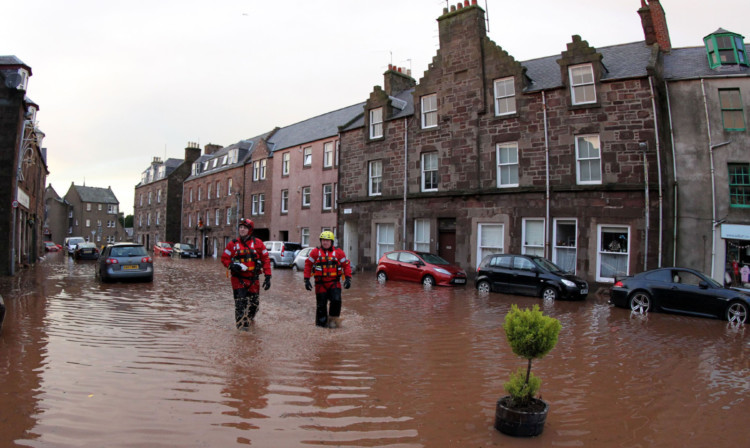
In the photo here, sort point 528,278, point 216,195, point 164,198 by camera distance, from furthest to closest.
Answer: point 164,198, point 216,195, point 528,278

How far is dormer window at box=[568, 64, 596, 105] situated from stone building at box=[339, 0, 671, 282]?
39 millimetres

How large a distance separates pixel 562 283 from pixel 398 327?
7451mm

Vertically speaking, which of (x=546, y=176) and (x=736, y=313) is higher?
(x=546, y=176)

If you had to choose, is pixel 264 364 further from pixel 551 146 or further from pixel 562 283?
pixel 551 146

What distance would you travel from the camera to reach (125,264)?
17.0m

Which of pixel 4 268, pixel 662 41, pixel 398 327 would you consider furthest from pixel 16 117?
pixel 662 41

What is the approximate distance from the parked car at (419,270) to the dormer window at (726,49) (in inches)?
479

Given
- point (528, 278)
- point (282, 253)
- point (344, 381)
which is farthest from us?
point (282, 253)

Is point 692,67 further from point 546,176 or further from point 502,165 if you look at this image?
point 502,165

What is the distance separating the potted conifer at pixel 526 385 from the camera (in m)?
4.15

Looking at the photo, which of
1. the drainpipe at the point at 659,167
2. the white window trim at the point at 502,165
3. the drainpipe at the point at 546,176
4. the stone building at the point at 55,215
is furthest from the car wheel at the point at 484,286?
the stone building at the point at 55,215

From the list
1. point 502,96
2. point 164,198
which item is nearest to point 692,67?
point 502,96

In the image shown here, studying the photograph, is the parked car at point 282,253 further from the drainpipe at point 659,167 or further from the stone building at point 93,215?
the stone building at point 93,215

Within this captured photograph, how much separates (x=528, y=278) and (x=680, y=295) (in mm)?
4281
